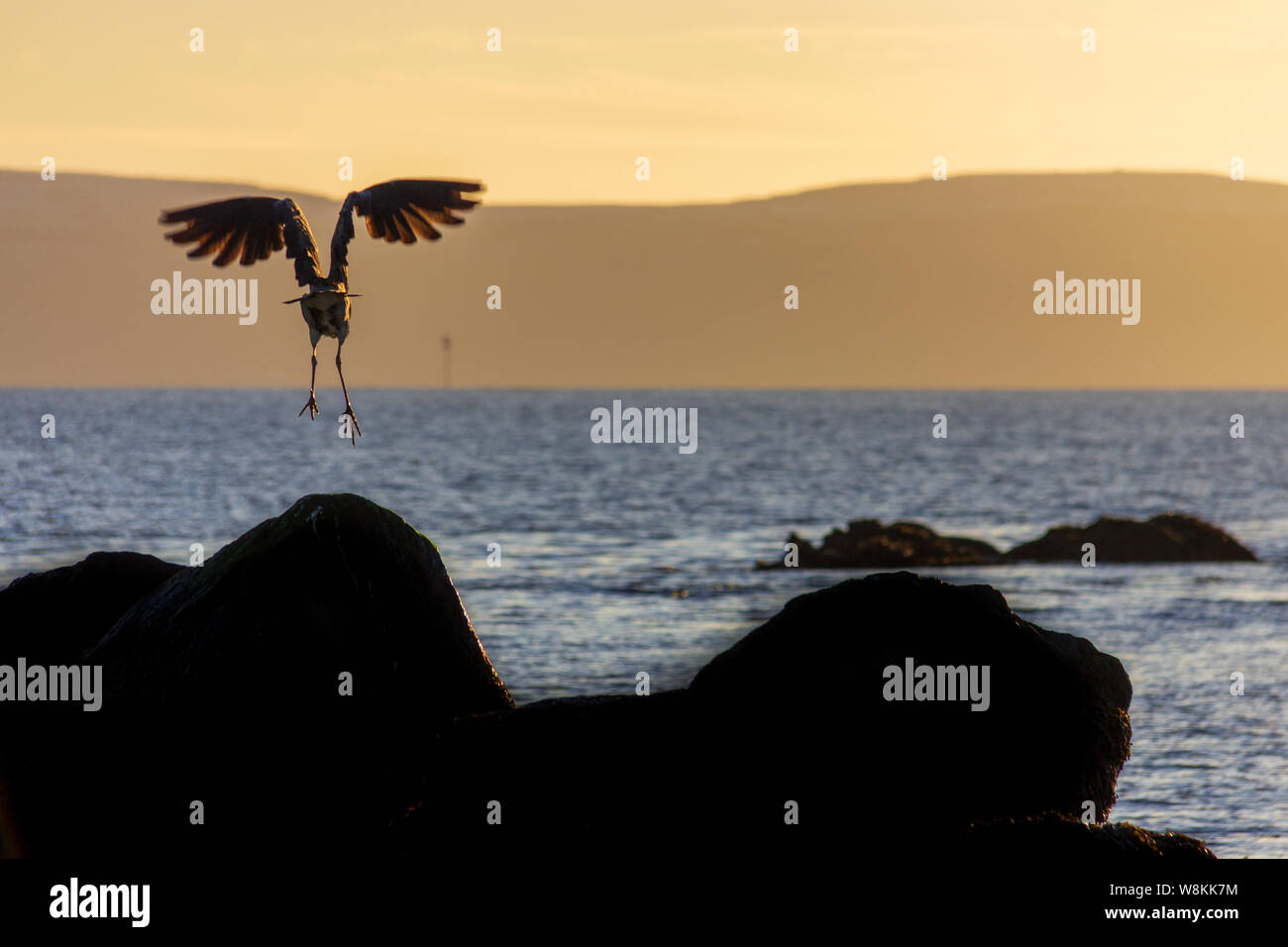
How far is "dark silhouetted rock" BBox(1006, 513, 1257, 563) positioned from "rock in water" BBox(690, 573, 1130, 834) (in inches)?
1278

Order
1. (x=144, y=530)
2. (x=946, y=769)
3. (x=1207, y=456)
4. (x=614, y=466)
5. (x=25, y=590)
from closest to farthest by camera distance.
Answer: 1. (x=946, y=769)
2. (x=25, y=590)
3. (x=144, y=530)
4. (x=614, y=466)
5. (x=1207, y=456)

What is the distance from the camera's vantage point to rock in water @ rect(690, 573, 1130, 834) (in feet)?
30.6

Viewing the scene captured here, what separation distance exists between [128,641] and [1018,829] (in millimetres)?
5680

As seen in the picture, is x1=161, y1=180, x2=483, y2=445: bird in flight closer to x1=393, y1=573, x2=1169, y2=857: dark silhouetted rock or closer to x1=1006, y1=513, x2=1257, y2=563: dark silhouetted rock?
x1=393, y1=573, x2=1169, y2=857: dark silhouetted rock

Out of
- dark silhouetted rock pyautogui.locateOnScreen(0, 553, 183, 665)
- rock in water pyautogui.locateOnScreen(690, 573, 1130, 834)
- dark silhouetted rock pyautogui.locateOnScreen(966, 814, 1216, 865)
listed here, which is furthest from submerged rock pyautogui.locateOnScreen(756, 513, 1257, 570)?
dark silhouetted rock pyautogui.locateOnScreen(966, 814, 1216, 865)

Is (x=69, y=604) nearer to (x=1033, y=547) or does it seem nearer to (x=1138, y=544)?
(x=1033, y=547)

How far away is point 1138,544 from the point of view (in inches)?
1635

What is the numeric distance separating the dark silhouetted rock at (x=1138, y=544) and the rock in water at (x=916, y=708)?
107 ft

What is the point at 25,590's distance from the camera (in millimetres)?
11930

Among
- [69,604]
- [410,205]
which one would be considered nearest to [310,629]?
[69,604]

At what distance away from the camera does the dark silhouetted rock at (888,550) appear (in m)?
39.8

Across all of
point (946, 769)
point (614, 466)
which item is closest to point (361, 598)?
point (946, 769)

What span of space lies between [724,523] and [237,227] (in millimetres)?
45901

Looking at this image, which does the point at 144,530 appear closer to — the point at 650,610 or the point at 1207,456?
the point at 650,610
